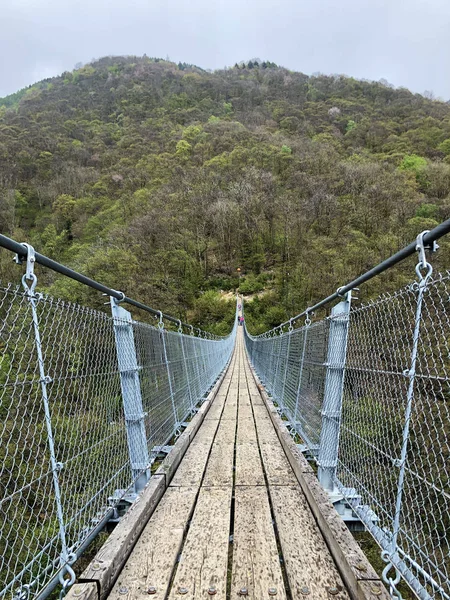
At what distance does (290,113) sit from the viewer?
52.3m

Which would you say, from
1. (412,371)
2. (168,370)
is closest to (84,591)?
(412,371)

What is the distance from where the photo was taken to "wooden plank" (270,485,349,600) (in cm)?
127

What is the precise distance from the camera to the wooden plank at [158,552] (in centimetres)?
127

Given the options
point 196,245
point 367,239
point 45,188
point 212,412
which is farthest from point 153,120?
point 212,412

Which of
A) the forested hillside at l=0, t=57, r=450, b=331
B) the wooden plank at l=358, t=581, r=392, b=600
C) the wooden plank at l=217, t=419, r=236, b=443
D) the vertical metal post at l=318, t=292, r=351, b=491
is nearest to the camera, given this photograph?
the wooden plank at l=358, t=581, r=392, b=600

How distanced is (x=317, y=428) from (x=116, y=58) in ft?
334

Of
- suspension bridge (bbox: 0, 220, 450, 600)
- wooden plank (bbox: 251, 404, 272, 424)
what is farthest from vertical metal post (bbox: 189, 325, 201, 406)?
suspension bridge (bbox: 0, 220, 450, 600)

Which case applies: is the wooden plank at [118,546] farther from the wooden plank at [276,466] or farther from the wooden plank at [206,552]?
the wooden plank at [276,466]

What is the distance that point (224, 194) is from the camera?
97.5 ft

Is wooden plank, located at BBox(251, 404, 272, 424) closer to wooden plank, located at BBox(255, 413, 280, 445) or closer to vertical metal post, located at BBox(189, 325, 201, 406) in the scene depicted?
wooden plank, located at BBox(255, 413, 280, 445)

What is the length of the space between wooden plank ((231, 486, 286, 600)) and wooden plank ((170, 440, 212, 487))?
33 cm

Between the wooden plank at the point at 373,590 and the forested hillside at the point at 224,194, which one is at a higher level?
the forested hillside at the point at 224,194

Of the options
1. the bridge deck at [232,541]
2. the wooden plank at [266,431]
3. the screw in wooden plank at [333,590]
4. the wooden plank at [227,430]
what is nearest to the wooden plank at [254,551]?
the bridge deck at [232,541]

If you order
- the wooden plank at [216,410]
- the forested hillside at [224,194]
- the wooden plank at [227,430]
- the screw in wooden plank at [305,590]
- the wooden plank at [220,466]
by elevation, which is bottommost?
the wooden plank at [216,410]
